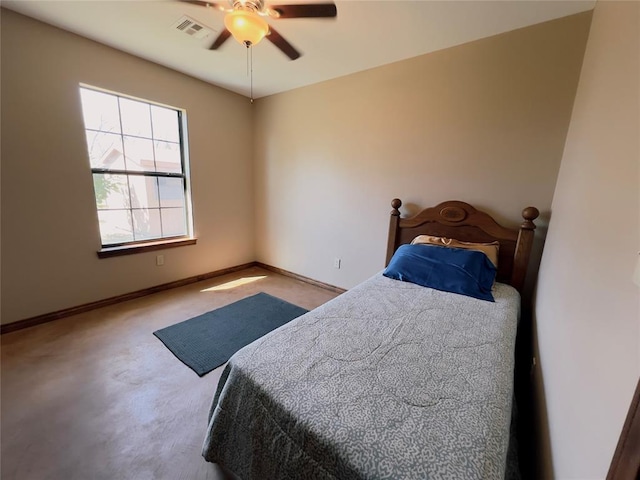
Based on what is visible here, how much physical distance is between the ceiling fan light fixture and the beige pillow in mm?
1909

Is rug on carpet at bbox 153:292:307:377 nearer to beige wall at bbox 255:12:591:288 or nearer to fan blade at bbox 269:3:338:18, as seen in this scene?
beige wall at bbox 255:12:591:288

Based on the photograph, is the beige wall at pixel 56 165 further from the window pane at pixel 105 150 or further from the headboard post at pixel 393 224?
the headboard post at pixel 393 224

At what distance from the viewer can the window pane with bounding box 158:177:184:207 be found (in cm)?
306

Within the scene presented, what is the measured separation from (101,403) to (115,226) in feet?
6.02

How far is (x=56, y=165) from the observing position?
2.26 m

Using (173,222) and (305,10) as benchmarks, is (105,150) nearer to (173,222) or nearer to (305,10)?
(173,222)

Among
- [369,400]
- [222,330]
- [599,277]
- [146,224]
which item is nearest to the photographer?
[599,277]

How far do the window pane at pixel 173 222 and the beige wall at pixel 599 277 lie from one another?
3.56 m

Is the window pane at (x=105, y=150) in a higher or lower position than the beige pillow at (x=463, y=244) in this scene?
higher

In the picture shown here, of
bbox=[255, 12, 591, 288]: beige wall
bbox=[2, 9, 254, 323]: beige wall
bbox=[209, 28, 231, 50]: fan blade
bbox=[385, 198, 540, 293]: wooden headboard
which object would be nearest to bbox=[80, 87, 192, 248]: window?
bbox=[2, 9, 254, 323]: beige wall

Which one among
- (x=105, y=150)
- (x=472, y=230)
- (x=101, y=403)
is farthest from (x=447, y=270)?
(x=105, y=150)

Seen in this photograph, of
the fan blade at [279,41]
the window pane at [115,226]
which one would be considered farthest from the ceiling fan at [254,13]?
the window pane at [115,226]

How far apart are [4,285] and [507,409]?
341 centimetres

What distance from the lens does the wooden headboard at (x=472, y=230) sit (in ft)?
6.50
